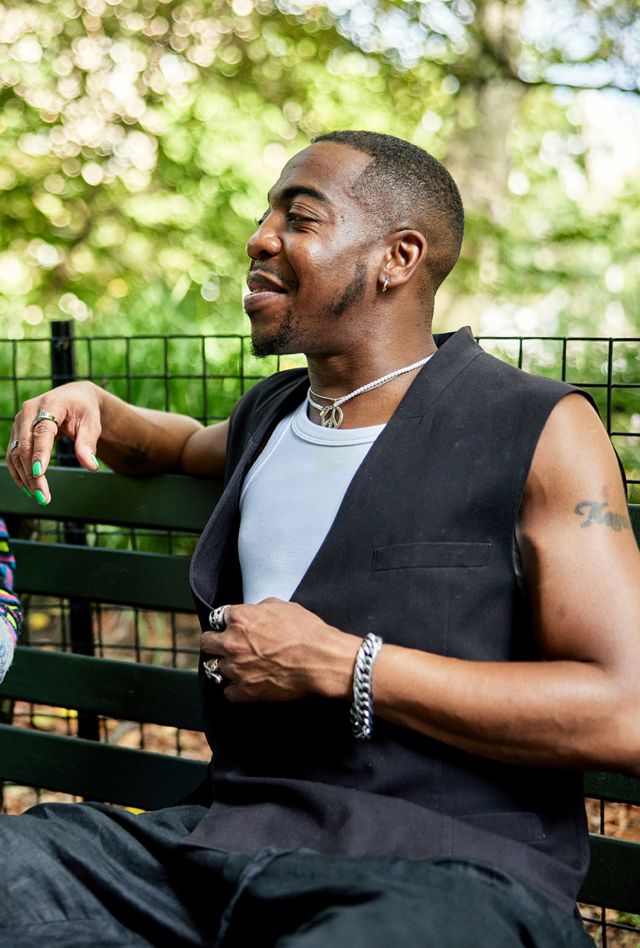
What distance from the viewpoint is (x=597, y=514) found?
1797mm

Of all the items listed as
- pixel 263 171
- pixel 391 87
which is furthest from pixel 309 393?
pixel 391 87

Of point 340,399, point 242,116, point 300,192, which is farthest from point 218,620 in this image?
point 242,116

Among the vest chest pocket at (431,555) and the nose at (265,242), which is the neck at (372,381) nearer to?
the nose at (265,242)

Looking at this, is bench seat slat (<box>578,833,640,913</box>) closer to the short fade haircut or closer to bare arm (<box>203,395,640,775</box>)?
bare arm (<box>203,395,640,775</box>)

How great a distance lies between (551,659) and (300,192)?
44.3 inches

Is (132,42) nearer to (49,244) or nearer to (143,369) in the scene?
(49,244)

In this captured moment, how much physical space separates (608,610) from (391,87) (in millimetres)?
9236

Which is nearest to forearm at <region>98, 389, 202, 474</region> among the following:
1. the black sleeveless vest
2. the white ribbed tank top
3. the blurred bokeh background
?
the white ribbed tank top

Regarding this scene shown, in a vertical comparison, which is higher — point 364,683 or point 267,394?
point 267,394

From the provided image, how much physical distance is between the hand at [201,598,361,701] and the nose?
0.77 meters

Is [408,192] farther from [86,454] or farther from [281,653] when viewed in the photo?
[281,653]

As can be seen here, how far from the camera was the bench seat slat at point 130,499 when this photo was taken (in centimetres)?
279

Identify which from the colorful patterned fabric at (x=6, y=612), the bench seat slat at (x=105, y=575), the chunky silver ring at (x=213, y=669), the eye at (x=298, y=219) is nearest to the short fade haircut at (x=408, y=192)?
the eye at (x=298, y=219)

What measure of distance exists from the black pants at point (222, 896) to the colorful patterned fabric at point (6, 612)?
1.26 ft
